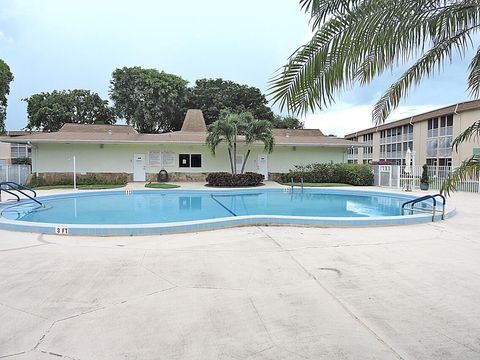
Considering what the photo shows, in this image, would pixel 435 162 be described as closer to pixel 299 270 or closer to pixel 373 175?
pixel 373 175

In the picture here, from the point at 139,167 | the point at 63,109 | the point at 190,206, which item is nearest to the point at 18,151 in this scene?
the point at 63,109

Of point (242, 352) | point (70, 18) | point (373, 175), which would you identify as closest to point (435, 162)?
point (373, 175)

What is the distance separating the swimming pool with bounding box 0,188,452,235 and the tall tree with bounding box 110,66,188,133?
1930 centimetres

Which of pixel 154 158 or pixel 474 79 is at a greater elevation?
pixel 474 79

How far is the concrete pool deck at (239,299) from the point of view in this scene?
9.30 ft

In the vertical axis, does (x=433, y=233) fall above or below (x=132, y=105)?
below

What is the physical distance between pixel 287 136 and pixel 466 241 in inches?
752

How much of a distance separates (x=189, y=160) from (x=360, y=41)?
816 inches

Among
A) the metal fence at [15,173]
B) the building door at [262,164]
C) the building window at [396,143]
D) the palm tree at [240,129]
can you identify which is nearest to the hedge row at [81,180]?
the metal fence at [15,173]

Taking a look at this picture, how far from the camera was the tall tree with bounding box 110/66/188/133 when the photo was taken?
34062mm

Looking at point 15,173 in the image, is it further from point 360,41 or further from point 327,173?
point 360,41

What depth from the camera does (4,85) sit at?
2662cm

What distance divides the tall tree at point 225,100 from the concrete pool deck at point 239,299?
103 ft

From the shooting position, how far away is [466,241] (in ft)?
22.7
